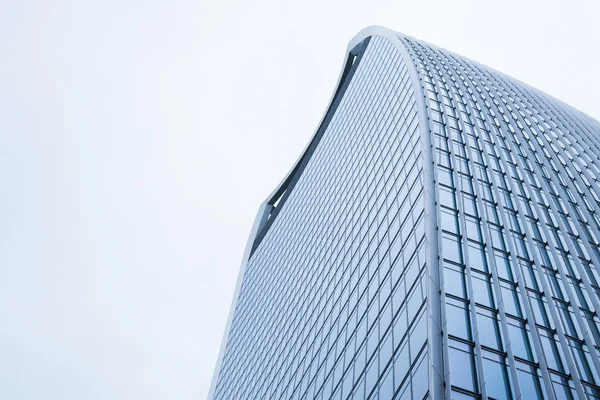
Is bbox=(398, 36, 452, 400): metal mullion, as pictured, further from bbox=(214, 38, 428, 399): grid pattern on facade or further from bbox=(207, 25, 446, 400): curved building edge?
bbox=(214, 38, 428, 399): grid pattern on facade

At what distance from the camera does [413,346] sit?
22188mm

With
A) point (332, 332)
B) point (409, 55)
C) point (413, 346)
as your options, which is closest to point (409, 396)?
point (413, 346)

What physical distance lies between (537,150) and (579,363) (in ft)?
72.1

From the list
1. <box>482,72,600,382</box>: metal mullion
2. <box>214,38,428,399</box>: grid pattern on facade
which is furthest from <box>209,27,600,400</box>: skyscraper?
<box>214,38,428,399</box>: grid pattern on facade

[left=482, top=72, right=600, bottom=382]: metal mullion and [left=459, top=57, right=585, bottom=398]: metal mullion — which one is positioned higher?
[left=482, top=72, right=600, bottom=382]: metal mullion

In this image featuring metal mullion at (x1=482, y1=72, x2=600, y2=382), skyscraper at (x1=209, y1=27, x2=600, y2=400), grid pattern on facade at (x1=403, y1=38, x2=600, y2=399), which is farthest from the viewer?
skyscraper at (x1=209, y1=27, x2=600, y2=400)

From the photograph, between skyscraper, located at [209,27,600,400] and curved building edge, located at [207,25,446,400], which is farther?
skyscraper, located at [209,27,600,400]

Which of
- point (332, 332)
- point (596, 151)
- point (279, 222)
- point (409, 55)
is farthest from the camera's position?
point (279, 222)

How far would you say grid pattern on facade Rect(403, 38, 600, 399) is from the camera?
19.9 meters

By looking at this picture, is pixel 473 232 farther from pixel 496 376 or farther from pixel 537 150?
pixel 537 150

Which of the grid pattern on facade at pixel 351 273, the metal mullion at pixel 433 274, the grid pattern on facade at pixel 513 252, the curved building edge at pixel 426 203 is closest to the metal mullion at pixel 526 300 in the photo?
the grid pattern on facade at pixel 513 252

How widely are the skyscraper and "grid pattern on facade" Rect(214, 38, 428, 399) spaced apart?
0.17m

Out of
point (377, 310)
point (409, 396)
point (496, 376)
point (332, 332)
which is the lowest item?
point (332, 332)

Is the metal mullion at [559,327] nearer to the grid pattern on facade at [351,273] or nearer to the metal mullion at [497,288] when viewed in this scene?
the metal mullion at [497,288]
